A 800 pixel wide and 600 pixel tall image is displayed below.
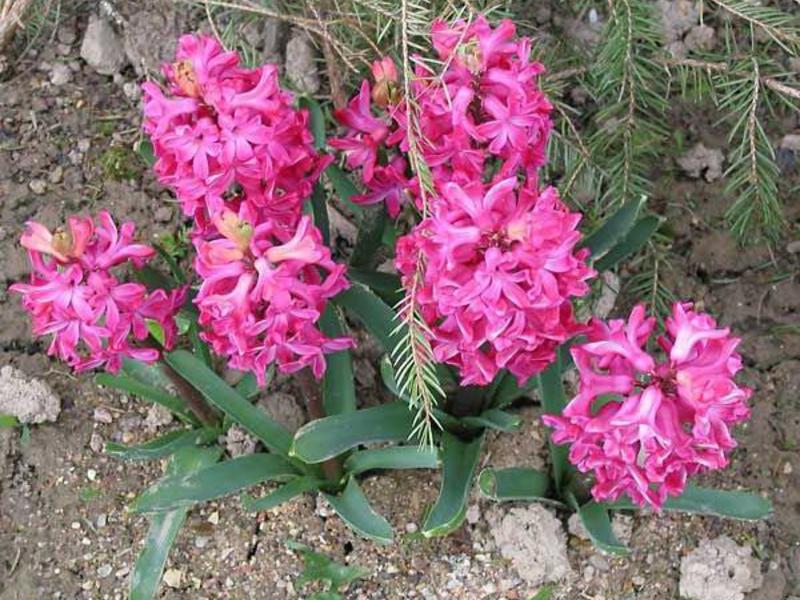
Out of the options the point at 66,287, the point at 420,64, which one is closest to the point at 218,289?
the point at 66,287

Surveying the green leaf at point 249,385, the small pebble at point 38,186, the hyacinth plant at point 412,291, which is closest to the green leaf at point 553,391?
the hyacinth plant at point 412,291

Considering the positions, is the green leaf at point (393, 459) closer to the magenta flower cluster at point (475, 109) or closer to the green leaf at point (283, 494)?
the green leaf at point (283, 494)

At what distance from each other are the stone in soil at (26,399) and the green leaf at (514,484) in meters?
0.83

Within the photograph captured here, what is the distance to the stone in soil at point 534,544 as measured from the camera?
179cm

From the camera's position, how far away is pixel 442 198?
4.38 feet

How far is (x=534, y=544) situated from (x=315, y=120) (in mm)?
788

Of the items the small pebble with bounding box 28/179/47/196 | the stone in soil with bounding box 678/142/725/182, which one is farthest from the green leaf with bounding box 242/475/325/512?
→ the stone in soil with bounding box 678/142/725/182

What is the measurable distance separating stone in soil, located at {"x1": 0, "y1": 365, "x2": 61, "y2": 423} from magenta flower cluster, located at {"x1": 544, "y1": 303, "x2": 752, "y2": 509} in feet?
3.24

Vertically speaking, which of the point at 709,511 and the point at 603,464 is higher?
the point at 603,464

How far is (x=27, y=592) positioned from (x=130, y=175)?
2.67ft

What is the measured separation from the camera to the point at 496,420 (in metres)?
1.69

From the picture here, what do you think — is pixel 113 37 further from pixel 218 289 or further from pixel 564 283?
pixel 564 283

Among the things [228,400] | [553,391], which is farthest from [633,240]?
[228,400]

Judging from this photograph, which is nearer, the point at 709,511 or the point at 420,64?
the point at 420,64
